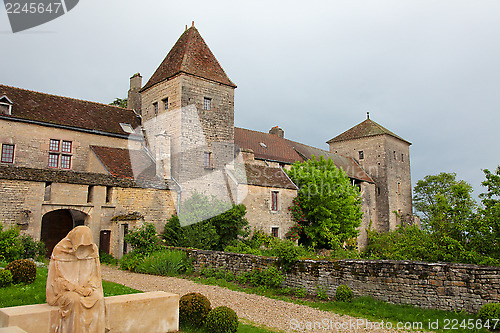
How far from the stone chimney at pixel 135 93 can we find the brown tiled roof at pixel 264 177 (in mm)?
8224

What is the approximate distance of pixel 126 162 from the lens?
18.7 meters

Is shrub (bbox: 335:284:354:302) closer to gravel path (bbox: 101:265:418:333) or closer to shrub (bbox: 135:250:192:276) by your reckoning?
gravel path (bbox: 101:265:418:333)

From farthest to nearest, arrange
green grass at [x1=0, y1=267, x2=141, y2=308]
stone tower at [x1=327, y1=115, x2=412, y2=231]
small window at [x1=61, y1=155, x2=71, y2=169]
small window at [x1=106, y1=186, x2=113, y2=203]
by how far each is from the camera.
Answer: stone tower at [x1=327, y1=115, x2=412, y2=231] < small window at [x1=61, y1=155, x2=71, y2=169] < small window at [x1=106, y1=186, x2=113, y2=203] < green grass at [x1=0, y1=267, x2=141, y2=308]

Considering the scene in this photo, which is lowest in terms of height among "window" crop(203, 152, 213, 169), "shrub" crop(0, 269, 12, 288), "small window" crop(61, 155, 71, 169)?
"shrub" crop(0, 269, 12, 288)

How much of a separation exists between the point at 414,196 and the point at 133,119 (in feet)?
113

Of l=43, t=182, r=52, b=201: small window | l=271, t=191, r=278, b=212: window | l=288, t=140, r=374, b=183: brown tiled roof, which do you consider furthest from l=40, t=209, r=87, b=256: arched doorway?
l=288, t=140, r=374, b=183: brown tiled roof

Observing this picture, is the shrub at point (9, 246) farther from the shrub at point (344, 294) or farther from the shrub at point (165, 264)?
the shrub at point (344, 294)

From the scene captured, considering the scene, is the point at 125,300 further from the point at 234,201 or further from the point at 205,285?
the point at 234,201

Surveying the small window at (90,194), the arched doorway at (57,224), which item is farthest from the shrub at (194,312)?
the arched doorway at (57,224)

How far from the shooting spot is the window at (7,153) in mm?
17027

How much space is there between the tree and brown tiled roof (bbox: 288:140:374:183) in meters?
7.85

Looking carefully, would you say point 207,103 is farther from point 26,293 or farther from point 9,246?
point 26,293

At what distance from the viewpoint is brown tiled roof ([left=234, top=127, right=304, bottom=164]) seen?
26797 millimetres

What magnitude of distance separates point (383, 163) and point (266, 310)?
31537mm
